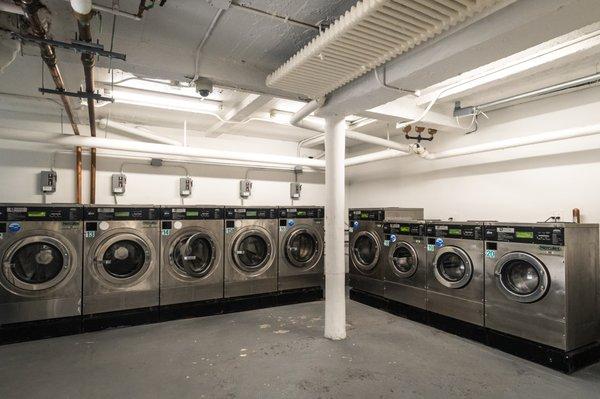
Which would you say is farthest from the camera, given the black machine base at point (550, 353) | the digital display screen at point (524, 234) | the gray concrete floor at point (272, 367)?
the digital display screen at point (524, 234)

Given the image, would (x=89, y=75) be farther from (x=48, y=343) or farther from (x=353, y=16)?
(x=48, y=343)

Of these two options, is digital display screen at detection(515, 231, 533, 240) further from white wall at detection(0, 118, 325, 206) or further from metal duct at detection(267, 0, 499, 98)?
white wall at detection(0, 118, 325, 206)

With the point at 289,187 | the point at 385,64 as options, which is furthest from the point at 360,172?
the point at 385,64

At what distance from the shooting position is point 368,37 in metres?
2.22

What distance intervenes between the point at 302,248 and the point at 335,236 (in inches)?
78.7

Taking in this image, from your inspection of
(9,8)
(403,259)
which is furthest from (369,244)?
(9,8)

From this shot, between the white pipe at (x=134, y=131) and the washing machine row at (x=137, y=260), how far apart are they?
1.37 metres

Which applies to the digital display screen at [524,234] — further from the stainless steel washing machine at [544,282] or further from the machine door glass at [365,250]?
the machine door glass at [365,250]

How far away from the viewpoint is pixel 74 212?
389 centimetres

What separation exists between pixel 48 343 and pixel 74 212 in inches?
53.9

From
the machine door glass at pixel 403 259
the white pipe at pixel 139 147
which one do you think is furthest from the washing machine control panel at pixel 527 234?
the white pipe at pixel 139 147

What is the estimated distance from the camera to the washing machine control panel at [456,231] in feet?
12.0

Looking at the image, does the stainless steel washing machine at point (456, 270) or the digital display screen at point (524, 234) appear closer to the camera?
the digital display screen at point (524, 234)

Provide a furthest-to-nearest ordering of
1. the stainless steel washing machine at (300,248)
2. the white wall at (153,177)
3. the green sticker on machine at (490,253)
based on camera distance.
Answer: the stainless steel washing machine at (300,248) → the white wall at (153,177) → the green sticker on machine at (490,253)
